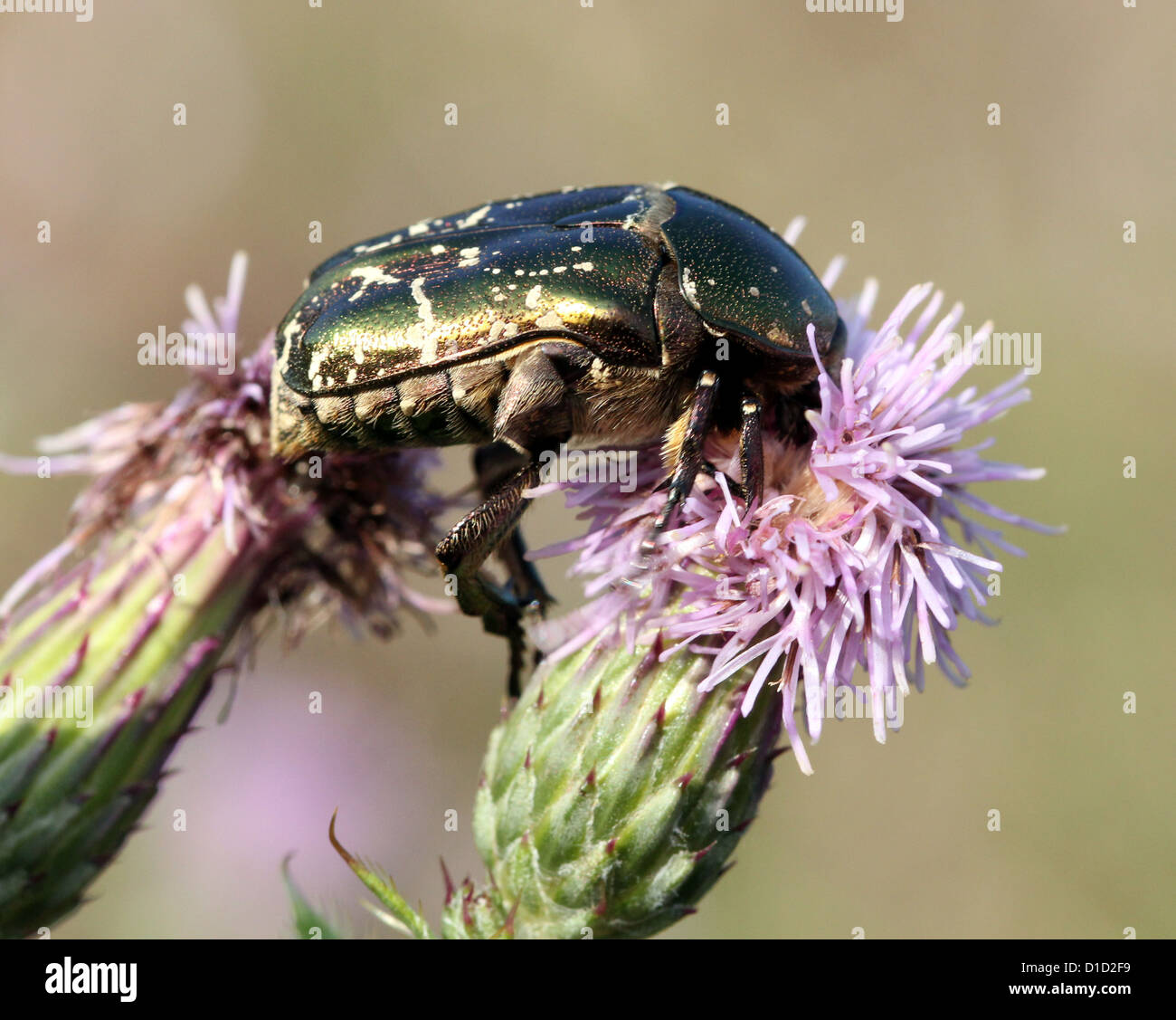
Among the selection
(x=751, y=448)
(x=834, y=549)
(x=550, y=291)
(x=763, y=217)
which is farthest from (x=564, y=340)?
(x=763, y=217)

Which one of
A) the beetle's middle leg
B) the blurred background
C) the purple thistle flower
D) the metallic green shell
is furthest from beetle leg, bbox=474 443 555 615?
the blurred background

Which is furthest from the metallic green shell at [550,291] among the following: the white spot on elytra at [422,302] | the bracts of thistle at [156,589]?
the bracts of thistle at [156,589]

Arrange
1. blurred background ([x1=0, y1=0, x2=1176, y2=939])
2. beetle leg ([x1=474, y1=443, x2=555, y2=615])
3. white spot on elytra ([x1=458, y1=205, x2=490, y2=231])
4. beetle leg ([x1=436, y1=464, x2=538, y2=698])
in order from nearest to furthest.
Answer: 1. beetle leg ([x1=436, y1=464, x2=538, y2=698])
2. white spot on elytra ([x1=458, y1=205, x2=490, y2=231])
3. beetle leg ([x1=474, y1=443, x2=555, y2=615])
4. blurred background ([x1=0, y1=0, x2=1176, y2=939])

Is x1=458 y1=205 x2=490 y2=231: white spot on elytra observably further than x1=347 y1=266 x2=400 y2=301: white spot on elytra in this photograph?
Yes

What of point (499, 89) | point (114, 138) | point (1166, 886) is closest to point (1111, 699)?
point (1166, 886)

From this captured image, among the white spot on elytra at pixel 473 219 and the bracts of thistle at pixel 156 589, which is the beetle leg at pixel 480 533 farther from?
the bracts of thistle at pixel 156 589

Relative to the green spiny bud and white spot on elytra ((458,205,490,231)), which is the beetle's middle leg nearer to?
the green spiny bud
